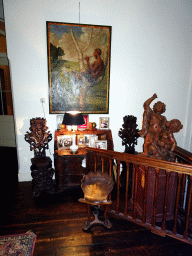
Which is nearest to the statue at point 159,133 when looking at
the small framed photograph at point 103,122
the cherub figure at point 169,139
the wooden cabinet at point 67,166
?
the cherub figure at point 169,139

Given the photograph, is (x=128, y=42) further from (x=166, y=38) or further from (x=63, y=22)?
(x=63, y=22)

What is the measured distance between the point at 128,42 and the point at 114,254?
4089 mm

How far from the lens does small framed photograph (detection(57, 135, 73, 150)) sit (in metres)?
3.85

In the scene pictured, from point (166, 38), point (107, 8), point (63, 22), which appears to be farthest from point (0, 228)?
point (166, 38)

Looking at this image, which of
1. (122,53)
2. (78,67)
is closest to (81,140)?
(78,67)

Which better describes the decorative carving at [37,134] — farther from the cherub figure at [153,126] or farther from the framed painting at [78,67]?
the cherub figure at [153,126]

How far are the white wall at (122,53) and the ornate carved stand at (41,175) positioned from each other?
0.68 meters

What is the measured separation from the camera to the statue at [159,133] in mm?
2748

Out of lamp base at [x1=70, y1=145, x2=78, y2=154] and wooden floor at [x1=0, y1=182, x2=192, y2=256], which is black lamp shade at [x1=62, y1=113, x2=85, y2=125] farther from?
wooden floor at [x1=0, y1=182, x2=192, y2=256]

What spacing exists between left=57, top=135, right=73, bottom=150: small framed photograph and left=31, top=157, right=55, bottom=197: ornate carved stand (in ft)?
1.30

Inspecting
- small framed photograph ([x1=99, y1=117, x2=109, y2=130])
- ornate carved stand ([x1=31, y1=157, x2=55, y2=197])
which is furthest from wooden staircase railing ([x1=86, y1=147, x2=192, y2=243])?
small framed photograph ([x1=99, y1=117, x2=109, y2=130])

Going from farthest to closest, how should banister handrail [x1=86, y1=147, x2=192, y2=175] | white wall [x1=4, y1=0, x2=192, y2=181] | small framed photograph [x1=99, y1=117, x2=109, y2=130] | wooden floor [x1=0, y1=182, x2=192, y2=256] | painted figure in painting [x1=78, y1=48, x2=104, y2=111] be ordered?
small framed photograph [x1=99, y1=117, x2=109, y2=130] → painted figure in painting [x1=78, y1=48, x2=104, y2=111] → white wall [x1=4, y1=0, x2=192, y2=181] → wooden floor [x1=0, y1=182, x2=192, y2=256] → banister handrail [x1=86, y1=147, x2=192, y2=175]

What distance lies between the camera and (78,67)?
4078mm

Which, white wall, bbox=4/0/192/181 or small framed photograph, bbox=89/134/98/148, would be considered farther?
small framed photograph, bbox=89/134/98/148
